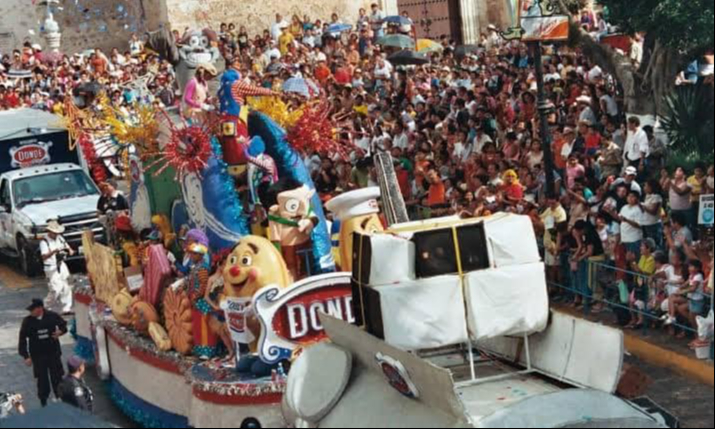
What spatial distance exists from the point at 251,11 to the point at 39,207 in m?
18.4

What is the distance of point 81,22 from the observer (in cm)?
4450

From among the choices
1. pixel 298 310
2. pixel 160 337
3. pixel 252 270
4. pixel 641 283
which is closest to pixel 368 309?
pixel 298 310

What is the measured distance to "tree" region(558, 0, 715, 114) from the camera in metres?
18.5

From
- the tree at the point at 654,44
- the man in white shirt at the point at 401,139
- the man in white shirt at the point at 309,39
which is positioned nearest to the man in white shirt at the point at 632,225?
the tree at the point at 654,44

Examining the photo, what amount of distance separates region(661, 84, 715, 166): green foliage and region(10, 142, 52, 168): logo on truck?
15.1 metres

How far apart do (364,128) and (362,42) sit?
327 inches

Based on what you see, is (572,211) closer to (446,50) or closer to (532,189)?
(532,189)

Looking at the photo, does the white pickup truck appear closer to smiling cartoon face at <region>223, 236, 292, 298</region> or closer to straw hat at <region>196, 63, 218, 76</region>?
straw hat at <region>196, 63, 218, 76</region>

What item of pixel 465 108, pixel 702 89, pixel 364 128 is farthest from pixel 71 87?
pixel 702 89

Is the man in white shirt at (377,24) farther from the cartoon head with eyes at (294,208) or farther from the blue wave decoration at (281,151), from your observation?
the cartoon head with eyes at (294,208)

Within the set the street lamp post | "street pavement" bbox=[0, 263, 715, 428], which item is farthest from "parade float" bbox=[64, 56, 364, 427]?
the street lamp post

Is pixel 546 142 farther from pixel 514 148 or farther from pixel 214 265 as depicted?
pixel 214 265

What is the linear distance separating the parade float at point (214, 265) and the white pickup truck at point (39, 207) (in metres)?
7.03

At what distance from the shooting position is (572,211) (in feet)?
58.0
